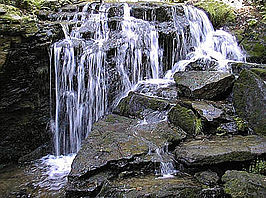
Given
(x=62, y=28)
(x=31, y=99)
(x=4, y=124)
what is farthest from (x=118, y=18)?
(x=4, y=124)

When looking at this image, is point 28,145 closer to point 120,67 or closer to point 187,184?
point 120,67

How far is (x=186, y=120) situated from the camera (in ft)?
15.3

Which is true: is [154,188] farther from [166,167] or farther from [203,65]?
[203,65]

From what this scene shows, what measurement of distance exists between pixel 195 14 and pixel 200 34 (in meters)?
0.99

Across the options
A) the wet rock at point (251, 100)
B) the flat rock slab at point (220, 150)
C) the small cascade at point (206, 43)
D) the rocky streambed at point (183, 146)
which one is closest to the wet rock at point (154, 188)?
the rocky streambed at point (183, 146)

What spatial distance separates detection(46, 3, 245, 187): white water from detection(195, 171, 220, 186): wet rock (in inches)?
127

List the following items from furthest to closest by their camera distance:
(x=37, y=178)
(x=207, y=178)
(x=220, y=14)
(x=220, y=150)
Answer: (x=220, y=14) < (x=37, y=178) < (x=220, y=150) < (x=207, y=178)

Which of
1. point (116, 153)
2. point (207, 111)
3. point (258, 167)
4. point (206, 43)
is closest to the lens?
point (258, 167)

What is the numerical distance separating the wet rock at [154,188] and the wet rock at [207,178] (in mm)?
105

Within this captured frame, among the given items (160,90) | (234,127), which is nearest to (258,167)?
(234,127)

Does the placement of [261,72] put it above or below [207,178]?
above

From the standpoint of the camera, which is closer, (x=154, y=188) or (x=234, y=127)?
(x=154, y=188)

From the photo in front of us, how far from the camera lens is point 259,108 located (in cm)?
447

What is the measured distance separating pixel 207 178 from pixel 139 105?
Answer: 7.87ft
